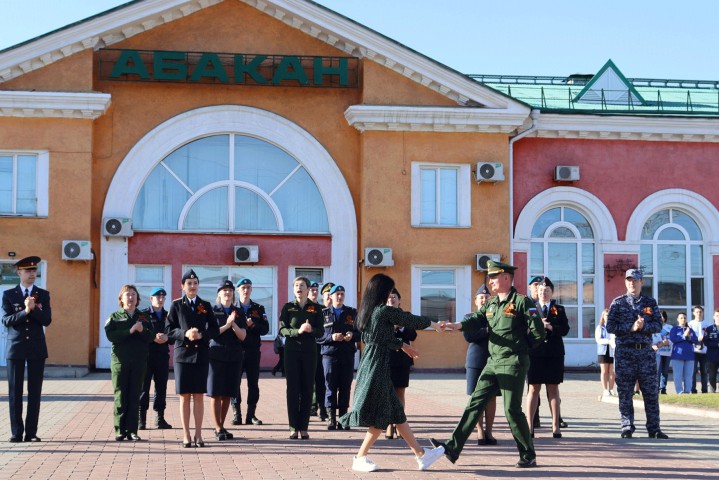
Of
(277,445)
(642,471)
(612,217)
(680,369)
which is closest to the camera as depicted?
(642,471)

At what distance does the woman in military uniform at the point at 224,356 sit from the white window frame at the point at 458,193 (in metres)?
13.8

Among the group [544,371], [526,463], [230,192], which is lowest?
[526,463]

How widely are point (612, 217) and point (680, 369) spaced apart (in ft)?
26.4

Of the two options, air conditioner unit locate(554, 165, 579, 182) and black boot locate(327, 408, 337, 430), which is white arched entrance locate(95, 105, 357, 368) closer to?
air conditioner unit locate(554, 165, 579, 182)

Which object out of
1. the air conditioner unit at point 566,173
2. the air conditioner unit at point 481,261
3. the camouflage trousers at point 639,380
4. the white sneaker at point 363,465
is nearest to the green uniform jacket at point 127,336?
the white sneaker at point 363,465

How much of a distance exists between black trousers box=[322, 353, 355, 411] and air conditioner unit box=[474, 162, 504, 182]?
1267 centimetres

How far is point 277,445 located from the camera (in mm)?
12383

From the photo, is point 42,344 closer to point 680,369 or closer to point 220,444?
point 220,444

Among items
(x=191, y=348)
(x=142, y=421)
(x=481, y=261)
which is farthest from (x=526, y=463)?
(x=481, y=261)

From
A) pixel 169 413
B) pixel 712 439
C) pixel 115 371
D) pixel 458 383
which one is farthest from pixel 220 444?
pixel 458 383

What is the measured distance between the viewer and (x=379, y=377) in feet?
34.4

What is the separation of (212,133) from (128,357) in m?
14.2

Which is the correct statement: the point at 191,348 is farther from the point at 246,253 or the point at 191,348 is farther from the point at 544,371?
the point at 246,253

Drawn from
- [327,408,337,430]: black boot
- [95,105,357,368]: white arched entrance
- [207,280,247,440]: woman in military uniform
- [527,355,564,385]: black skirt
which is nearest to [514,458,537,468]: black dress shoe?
[527,355,564,385]: black skirt
